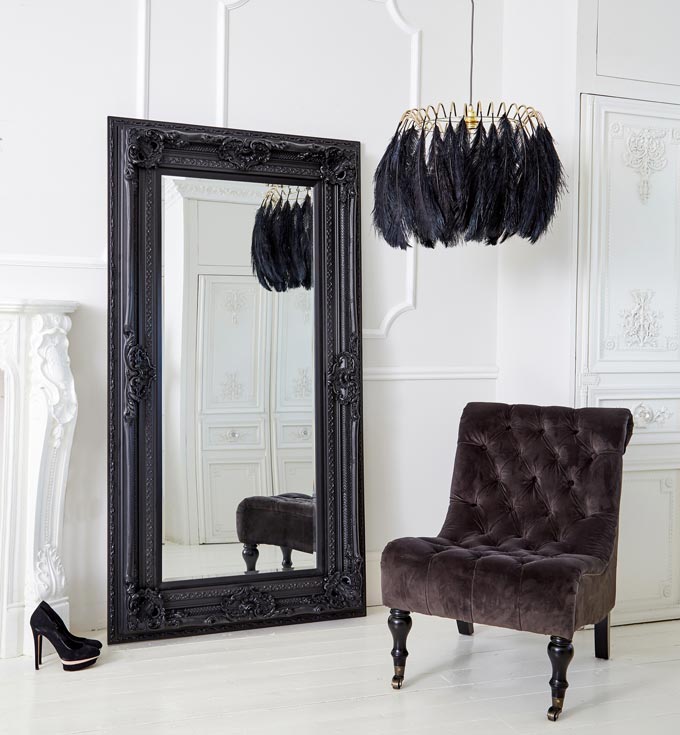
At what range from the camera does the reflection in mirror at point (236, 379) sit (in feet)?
11.2

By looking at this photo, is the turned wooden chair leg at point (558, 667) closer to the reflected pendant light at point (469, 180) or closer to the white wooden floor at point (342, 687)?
the white wooden floor at point (342, 687)

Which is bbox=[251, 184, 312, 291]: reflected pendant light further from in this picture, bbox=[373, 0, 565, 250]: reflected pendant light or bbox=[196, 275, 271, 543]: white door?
bbox=[373, 0, 565, 250]: reflected pendant light

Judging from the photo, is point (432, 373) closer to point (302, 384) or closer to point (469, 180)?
point (302, 384)

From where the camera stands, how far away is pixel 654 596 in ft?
12.2

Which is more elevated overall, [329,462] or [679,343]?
[679,343]

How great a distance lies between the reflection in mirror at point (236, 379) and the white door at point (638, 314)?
1185 mm

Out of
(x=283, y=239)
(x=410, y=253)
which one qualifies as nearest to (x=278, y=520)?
(x=283, y=239)

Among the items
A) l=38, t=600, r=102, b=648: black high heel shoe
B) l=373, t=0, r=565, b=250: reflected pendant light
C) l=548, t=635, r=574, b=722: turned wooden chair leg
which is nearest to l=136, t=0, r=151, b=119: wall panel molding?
l=373, t=0, r=565, b=250: reflected pendant light

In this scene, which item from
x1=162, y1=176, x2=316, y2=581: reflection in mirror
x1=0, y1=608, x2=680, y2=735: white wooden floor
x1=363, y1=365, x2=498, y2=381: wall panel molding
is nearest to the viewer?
x1=0, y1=608, x2=680, y2=735: white wooden floor

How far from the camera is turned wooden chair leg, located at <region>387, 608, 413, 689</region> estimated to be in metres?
2.89

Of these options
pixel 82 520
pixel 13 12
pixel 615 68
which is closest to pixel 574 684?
pixel 82 520

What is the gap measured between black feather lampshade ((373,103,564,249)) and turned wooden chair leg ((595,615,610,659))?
57.2 inches

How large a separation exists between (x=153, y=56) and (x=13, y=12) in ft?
1.75

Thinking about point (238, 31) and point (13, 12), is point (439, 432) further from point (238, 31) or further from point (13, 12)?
point (13, 12)
